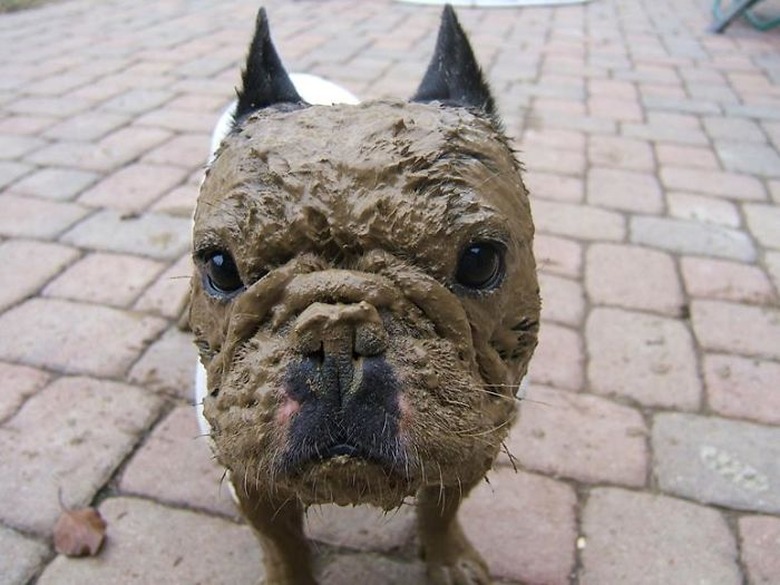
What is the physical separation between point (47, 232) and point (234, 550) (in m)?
2.35

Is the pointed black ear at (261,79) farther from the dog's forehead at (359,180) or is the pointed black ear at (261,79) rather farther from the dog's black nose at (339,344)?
the dog's black nose at (339,344)

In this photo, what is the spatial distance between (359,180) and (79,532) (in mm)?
1583

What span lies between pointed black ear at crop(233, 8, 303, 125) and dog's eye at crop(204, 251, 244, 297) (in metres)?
0.52

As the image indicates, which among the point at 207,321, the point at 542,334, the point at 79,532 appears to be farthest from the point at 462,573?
the point at 542,334

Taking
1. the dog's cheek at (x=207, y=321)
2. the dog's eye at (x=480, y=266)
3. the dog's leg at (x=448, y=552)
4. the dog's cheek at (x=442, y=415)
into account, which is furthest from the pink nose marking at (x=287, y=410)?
the dog's leg at (x=448, y=552)

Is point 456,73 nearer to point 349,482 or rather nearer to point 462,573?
point 349,482

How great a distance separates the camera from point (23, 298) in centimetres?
347

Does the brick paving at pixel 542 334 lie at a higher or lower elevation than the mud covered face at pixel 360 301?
lower

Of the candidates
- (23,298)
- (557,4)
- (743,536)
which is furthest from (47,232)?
(557,4)

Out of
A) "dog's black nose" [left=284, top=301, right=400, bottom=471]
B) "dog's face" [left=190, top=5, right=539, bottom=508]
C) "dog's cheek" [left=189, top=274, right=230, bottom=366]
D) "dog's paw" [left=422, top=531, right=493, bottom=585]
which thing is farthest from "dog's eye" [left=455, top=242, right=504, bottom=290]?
"dog's paw" [left=422, top=531, right=493, bottom=585]

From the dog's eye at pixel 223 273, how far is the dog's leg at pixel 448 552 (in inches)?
34.9

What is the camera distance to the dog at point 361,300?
52.2 inches

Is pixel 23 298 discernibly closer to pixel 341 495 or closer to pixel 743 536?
pixel 341 495

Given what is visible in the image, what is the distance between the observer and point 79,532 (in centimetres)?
235
